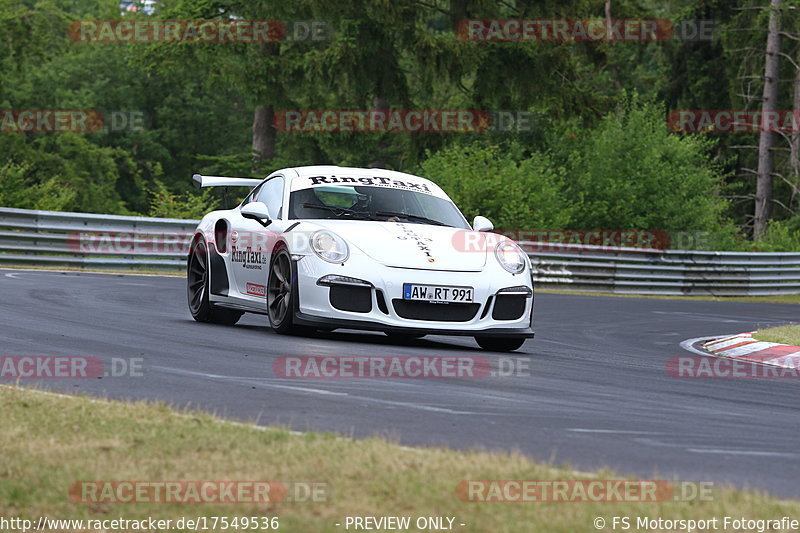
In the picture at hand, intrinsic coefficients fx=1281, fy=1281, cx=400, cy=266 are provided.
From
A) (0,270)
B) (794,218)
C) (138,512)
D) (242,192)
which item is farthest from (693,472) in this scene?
(794,218)

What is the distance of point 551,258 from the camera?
28.1 metres

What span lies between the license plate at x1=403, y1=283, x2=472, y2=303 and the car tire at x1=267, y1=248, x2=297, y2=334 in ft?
3.28

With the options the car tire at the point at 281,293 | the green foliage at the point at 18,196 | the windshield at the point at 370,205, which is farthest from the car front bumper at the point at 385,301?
the green foliage at the point at 18,196

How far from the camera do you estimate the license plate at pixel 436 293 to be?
10516mm

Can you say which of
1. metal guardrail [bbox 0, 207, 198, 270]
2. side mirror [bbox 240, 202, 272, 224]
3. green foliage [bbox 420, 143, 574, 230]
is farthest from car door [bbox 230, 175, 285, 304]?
green foliage [bbox 420, 143, 574, 230]

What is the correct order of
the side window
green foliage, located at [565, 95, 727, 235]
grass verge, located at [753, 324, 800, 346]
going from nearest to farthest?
1. the side window
2. grass verge, located at [753, 324, 800, 346]
3. green foliage, located at [565, 95, 727, 235]

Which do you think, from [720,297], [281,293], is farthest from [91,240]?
[720,297]

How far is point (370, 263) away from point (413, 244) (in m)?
0.47

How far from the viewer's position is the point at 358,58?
3519 cm

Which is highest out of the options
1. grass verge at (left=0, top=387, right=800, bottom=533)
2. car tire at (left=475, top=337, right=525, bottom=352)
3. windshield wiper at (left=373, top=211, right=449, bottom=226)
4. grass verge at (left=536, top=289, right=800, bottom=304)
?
windshield wiper at (left=373, top=211, right=449, bottom=226)

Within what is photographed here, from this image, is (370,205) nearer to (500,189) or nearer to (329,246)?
(329,246)

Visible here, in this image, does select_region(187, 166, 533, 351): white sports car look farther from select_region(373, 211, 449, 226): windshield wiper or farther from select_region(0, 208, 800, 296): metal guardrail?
select_region(0, 208, 800, 296): metal guardrail

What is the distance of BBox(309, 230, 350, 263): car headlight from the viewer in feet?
35.0

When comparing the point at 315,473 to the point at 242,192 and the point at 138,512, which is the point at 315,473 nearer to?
the point at 138,512
